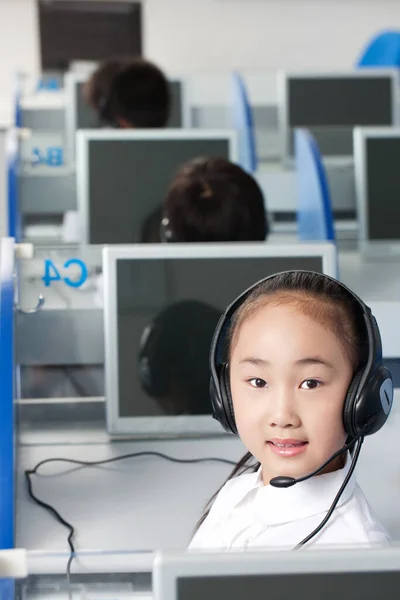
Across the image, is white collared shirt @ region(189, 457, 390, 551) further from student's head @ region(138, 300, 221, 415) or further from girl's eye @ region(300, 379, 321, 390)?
student's head @ region(138, 300, 221, 415)

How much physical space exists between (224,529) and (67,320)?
724mm

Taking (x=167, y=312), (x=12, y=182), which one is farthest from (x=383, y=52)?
(x=167, y=312)

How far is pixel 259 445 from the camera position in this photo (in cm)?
100

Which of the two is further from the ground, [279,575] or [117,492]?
[279,575]

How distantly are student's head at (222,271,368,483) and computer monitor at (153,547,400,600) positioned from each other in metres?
0.40

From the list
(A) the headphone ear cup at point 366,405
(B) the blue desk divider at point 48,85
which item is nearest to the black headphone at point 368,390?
(A) the headphone ear cup at point 366,405

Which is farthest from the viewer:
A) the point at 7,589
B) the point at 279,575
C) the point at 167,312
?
the point at 167,312

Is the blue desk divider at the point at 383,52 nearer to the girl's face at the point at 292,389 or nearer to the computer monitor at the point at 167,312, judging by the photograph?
the computer monitor at the point at 167,312

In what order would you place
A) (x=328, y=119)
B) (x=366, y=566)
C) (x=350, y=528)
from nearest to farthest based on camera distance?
1. (x=366, y=566)
2. (x=350, y=528)
3. (x=328, y=119)

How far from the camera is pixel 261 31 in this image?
673 centimetres

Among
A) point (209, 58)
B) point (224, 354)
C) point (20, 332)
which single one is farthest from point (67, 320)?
point (209, 58)

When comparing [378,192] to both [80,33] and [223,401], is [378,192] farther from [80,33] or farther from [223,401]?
[80,33]

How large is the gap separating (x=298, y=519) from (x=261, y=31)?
6090 mm

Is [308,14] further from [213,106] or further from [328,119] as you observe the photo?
[328,119]
